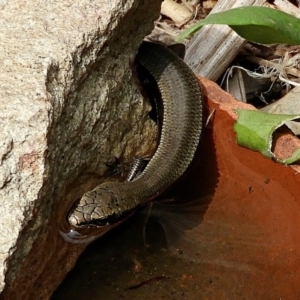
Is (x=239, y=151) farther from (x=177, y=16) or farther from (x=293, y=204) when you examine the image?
(x=177, y=16)

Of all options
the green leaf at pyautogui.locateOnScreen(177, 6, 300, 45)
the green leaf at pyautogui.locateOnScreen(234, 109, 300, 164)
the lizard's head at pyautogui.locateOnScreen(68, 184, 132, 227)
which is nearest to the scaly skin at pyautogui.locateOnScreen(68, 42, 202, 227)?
the lizard's head at pyautogui.locateOnScreen(68, 184, 132, 227)

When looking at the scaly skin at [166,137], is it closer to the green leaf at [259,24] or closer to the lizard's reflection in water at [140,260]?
the lizard's reflection in water at [140,260]

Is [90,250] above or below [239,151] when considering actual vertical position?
below

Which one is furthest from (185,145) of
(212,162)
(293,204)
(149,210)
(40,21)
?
(40,21)

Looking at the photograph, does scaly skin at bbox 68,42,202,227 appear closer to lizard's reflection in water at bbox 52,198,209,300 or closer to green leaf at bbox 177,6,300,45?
lizard's reflection in water at bbox 52,198,209,300

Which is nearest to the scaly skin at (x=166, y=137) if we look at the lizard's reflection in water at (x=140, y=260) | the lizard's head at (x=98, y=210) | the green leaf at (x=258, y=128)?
the lizard's head at (x=98, y=210)

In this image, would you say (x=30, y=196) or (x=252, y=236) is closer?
(x=30, y=196)
